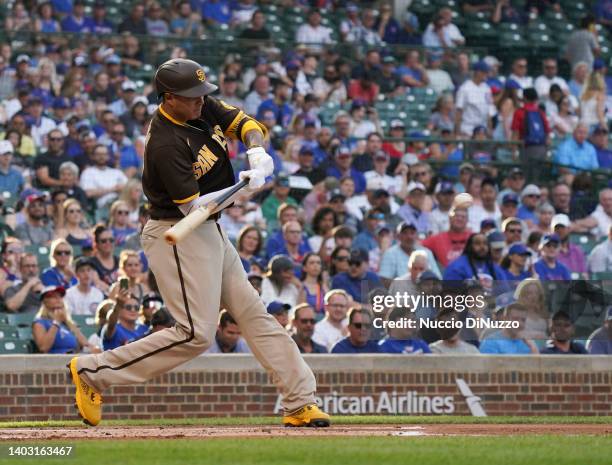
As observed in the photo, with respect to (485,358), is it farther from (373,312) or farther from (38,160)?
(38,160)

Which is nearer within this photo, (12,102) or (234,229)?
(234,229)

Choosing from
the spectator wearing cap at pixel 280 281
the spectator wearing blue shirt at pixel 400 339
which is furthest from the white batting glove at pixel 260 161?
the spectator wearing cap at pixel 280 281

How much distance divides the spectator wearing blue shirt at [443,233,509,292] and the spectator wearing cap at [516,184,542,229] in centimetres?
344

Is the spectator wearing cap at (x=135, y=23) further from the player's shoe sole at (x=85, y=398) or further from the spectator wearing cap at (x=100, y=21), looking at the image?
the player's shoe sole at (x=85, y=398)

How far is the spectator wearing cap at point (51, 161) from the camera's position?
51.9 feet

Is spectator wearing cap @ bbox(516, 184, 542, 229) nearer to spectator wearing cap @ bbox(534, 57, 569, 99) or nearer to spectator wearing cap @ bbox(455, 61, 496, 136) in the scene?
spectator wearing cap @ bbox(455, 61, 496, 136)

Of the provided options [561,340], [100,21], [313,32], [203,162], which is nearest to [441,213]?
[561,340]

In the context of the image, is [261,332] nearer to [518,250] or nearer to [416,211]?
[518,250]

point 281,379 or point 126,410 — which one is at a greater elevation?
point 281,379

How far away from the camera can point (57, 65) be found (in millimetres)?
18625

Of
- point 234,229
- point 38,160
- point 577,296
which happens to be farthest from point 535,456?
point 38,160

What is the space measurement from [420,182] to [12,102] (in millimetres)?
4901

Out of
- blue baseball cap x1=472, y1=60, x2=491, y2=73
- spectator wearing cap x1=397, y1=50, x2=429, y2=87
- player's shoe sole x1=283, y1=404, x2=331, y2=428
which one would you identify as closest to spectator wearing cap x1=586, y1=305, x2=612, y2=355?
player's shoe sole x1=283, y1=404, x2=331, y2=428

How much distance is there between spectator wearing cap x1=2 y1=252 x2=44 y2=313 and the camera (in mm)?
12805
